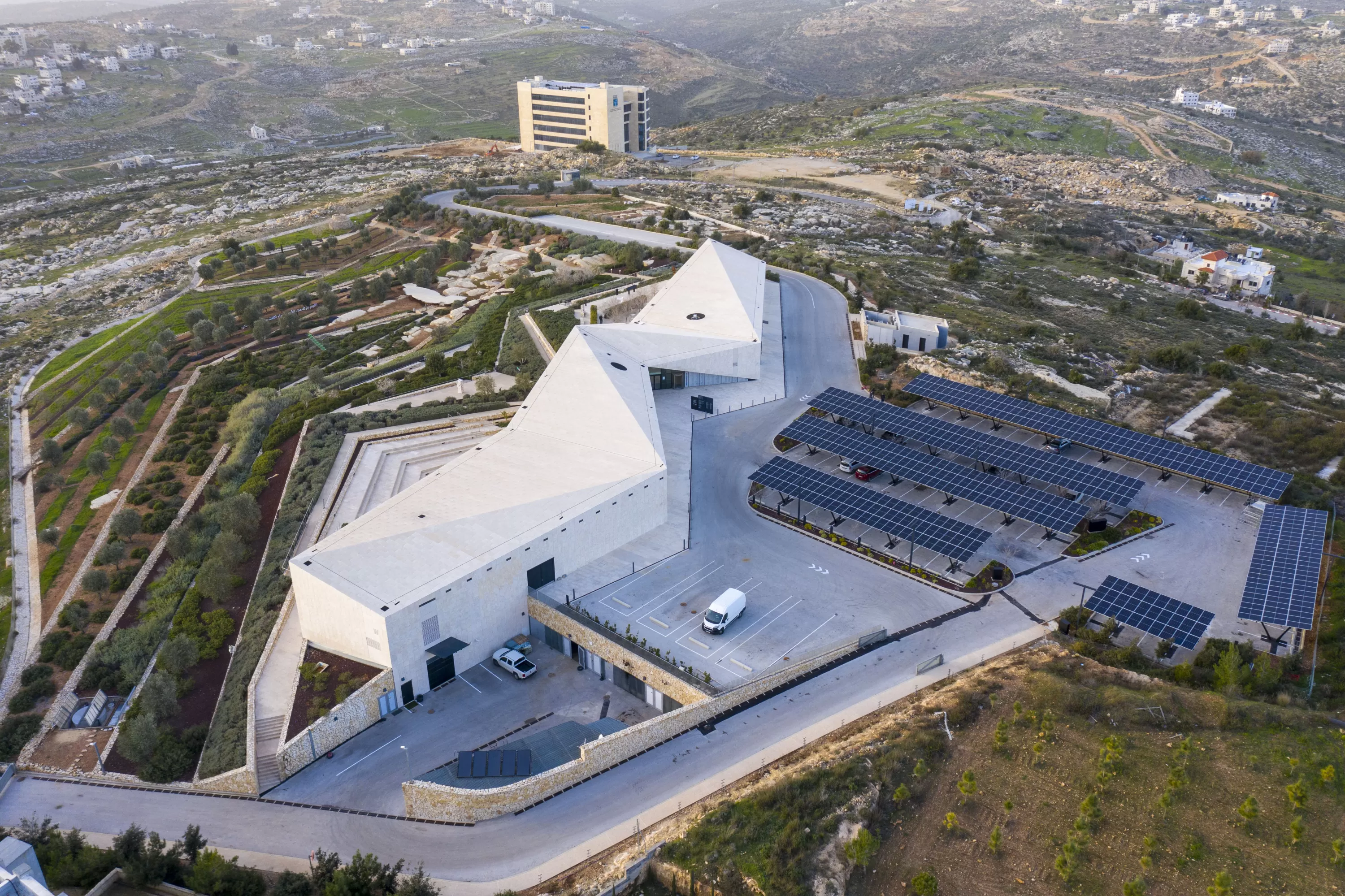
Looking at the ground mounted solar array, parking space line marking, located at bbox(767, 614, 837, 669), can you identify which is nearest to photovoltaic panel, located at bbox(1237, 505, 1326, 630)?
parking space line marking, located at bbox(767, 614, 837, 669)

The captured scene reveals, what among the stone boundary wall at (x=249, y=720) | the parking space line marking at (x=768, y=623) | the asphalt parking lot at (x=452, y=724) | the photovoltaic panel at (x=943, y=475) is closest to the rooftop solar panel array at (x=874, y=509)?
the photovoltaic panel at (x=943, y=475)

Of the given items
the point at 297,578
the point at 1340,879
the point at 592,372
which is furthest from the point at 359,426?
the point at 1340,879

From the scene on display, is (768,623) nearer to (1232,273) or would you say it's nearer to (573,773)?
(573,773)

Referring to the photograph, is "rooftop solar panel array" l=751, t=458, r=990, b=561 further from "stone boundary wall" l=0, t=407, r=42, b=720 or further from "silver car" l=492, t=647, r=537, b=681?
"stone boundary wall" l=0, t=407, r=42, b=720

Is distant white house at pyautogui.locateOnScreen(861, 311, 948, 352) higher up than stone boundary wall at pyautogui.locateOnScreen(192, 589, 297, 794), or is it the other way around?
distant white house at pyautogui.locateOnScreen(861, 311, 948, 352)

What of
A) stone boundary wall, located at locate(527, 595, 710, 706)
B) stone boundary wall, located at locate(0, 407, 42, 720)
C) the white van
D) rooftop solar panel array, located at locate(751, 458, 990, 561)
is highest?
rooftop solar panel array, located at locate(751, 458, 990, 561)

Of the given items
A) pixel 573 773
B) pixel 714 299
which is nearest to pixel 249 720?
pixel 573 773

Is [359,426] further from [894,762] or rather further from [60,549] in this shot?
[894,762]
